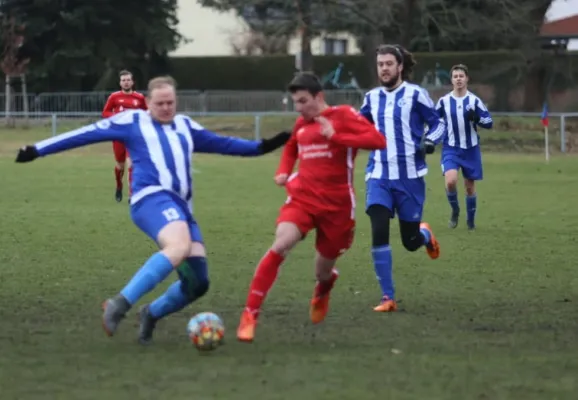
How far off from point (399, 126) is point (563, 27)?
45.9 meters

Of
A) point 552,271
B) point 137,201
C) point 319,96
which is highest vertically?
point 319,96

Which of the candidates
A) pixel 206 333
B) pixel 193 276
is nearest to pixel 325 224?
pixel 193 276

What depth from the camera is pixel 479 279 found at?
10711 millimetres

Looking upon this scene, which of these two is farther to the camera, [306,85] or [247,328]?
[306,85]

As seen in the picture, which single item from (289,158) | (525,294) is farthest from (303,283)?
(289,158)

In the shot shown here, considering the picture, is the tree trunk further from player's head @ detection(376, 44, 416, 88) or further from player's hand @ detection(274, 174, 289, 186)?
player's hand @ detection(274, 174, 289, 186)

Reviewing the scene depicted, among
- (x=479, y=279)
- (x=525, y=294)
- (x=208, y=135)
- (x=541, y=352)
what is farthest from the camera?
(x=479, y=279)

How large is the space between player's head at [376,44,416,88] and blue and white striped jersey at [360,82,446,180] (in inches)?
3.9

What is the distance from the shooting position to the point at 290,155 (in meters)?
8.18

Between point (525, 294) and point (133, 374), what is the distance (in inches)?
163

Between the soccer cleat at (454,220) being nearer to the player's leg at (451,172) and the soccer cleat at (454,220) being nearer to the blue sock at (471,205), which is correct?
the player's leg at (451,172)

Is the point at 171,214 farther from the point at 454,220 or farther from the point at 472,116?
the point at 454,220

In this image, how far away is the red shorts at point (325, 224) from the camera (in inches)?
311

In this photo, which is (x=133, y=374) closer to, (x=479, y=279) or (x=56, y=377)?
(x=56, y=377)
